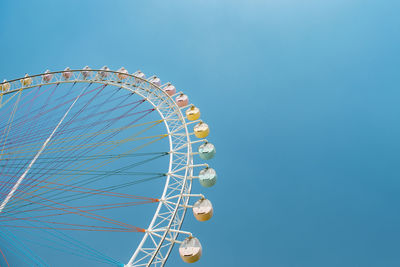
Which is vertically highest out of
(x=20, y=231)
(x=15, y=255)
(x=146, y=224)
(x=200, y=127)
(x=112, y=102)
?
(x=112, y=102)

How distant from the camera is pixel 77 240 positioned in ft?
71.2

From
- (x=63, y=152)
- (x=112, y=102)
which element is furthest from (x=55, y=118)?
(x=112, y=102)

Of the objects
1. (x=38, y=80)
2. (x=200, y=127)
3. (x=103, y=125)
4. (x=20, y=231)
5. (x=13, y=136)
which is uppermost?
(x=103, y=125)

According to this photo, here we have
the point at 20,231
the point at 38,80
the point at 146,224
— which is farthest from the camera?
the point at 146,224

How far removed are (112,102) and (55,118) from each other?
522 cm

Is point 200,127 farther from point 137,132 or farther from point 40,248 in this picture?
point 40,248

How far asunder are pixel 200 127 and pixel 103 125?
1561 centimetres

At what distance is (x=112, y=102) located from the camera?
25531mm

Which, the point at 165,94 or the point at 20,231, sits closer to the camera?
the point at 165,94

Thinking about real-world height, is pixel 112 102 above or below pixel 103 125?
above

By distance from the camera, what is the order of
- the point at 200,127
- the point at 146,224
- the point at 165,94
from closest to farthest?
the point at 200,127 < the point at 165,94 < the point at 146,224

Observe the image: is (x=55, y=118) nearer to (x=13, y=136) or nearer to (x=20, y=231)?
(x=13, y=136)

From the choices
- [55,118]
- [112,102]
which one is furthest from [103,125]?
[55,118]

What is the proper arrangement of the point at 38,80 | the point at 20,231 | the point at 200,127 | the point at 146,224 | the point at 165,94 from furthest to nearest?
the point at 146,224 < the point at 20,231 < the point at 38,80 < the point at 165,94 < the point at 200,127
